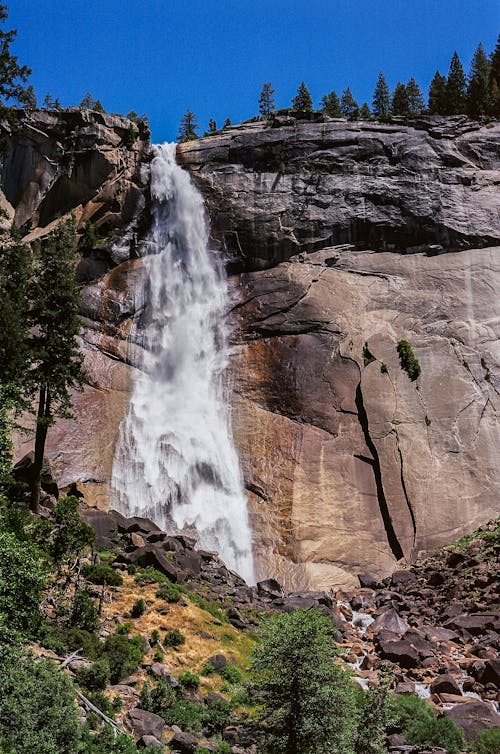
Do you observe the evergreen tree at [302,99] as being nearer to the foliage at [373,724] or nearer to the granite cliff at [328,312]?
the granite cliff at [328,312]

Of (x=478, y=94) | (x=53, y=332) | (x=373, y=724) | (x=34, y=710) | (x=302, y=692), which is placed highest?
(x=478, y=94)

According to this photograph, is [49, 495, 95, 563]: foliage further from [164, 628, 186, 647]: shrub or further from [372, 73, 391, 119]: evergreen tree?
[372, 73, 391, 119]: evergreen tree

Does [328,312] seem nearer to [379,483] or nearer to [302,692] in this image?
[379,483]

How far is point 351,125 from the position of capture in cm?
5269

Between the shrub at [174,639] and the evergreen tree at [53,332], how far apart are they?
851 cm

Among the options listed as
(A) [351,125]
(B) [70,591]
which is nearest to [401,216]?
(A) [351,125]

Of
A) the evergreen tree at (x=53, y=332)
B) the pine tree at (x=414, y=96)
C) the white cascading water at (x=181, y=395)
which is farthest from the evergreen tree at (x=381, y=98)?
the evergreen tree at (x=53, y=332)

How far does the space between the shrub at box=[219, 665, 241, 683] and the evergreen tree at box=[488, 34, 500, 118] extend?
5495 centimetres

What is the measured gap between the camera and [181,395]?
142 feet

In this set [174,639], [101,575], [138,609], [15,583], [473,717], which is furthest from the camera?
[101,575]

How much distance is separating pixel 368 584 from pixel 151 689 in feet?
60.6

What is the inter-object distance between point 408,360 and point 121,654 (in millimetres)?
30121

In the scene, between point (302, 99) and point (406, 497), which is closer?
point (406, 497)

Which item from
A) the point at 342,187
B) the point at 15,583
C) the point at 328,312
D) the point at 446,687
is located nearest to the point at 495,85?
the point at 342,187
